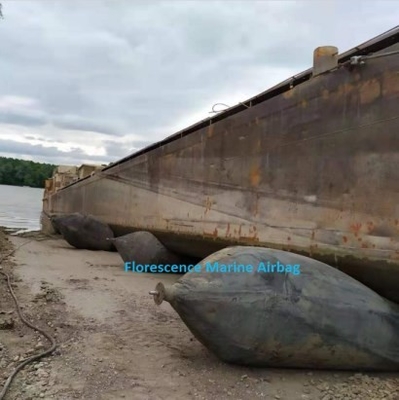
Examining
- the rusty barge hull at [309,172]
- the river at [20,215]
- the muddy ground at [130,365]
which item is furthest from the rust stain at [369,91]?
the river at [20,215]

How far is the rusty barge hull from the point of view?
5.87 m

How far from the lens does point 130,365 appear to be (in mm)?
4797

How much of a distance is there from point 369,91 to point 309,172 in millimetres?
1533

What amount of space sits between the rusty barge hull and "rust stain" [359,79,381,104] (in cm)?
2

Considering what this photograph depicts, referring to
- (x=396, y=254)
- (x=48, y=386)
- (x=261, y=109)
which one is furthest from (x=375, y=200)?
(x=48, y=386)

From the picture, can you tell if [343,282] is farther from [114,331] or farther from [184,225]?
[184,225]

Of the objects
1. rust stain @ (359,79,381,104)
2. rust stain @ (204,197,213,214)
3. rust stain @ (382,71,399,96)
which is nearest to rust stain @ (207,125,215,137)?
rust stain @ (204,197,213,214)

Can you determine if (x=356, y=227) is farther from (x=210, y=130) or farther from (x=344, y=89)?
(x=210, y=130)

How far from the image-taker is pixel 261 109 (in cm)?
880

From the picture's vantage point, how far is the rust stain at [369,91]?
6107 mm

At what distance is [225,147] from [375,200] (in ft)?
15.2

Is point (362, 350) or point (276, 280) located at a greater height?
point (276, 280)

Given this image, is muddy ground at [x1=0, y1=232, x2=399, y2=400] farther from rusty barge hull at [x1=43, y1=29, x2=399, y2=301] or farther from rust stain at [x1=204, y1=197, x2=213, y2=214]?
rust stain at [x1=204, y1=197, x2=213, y2=214]

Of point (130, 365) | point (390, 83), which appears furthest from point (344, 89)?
point (130, 365)
